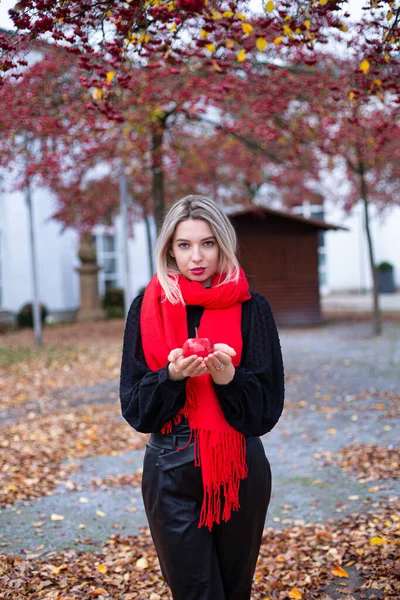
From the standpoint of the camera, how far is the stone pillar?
21031mm

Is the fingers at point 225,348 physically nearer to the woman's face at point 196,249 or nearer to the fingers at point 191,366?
the fingers at point 191,366

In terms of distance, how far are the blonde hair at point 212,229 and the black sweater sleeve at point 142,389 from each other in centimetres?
17

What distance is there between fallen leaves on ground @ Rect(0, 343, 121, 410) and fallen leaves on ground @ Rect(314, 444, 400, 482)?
446 centimetres

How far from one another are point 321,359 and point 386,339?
275cm

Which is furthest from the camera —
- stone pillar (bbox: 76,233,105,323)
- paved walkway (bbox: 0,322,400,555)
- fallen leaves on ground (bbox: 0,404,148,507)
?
stone pillar (bbox: 76,233,105,323)

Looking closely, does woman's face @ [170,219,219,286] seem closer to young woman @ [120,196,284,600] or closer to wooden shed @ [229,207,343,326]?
young woman @ [120,196,284,600]

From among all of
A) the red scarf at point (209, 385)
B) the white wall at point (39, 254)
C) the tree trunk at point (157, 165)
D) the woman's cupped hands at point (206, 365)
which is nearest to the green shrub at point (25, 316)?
the white wall at point (39, 254)

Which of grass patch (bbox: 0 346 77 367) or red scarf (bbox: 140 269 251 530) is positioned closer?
red scarf (bbox: 140 269 251 530)

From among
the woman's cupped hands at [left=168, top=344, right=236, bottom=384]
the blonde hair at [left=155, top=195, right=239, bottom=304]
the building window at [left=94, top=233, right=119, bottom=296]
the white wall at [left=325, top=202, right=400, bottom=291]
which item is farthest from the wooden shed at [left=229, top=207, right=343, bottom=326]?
the woman's cupped hands at [left=168, top=344, right=236, bottom=384]

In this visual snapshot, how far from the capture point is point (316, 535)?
402 cm

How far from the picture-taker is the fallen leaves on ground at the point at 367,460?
5.06 metres

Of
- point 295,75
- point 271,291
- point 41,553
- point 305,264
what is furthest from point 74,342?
point 41,553

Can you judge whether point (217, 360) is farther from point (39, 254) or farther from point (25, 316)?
point (39, 254)

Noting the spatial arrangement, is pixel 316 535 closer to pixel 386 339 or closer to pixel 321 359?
pixel 321 359
